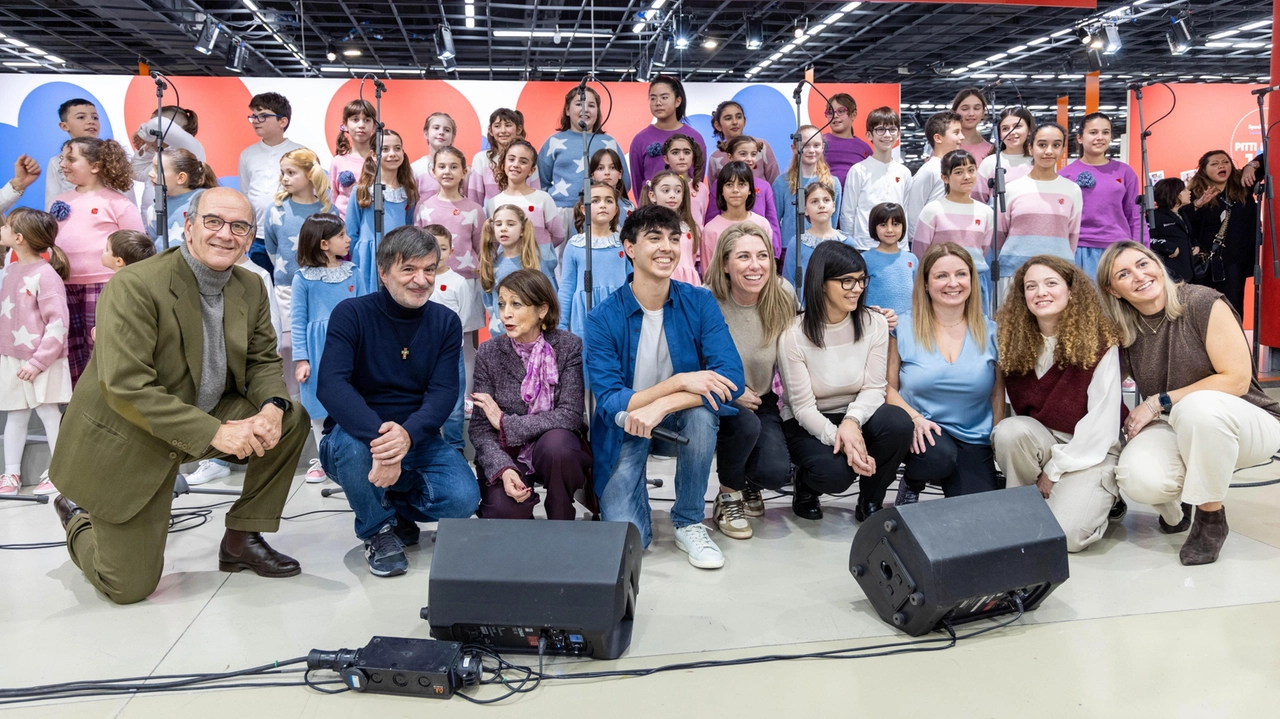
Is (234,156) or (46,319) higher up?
(234,156)

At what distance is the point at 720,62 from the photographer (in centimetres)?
1280

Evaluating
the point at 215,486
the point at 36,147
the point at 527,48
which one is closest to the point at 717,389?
the point at 215,486

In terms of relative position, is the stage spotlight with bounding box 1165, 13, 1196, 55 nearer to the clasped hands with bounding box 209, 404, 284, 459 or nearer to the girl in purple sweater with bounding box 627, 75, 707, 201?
the girl in purple sweater with bounding box 627, 75, 707, 201

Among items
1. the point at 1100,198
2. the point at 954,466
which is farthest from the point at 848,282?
the point at 1100,198

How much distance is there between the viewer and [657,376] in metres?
2.89

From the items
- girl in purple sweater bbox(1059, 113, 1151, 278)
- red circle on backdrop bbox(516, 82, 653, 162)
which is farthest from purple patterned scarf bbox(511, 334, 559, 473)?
red circle on backdrop bbox(516, 82, 653, 162)

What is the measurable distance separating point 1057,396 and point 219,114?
671 centimetres

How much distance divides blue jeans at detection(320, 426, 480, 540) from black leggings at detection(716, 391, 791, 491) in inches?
34.6

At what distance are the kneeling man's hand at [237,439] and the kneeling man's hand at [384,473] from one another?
1.12ft

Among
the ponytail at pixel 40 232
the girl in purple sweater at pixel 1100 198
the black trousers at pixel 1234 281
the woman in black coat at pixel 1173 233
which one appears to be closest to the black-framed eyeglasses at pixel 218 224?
the ponytail at pixel 40 232

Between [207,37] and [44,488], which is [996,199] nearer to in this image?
[44,488]

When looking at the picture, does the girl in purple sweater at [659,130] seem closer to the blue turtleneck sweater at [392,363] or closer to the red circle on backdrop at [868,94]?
the blue turtleneck sweater at [392,363]

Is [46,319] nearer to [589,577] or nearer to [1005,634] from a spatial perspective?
[589,577]

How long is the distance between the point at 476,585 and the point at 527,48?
1101cm
